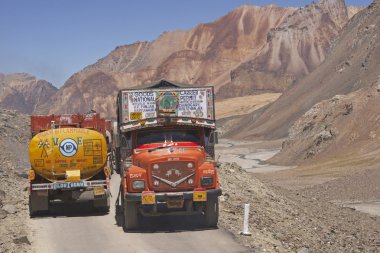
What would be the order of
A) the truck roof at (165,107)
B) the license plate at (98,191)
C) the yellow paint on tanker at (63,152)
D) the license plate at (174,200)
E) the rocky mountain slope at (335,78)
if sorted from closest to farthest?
the license plate at (174,200) → the truck roof at (165,107) → the yellow paint on tanker at (63,152) → the license plate at (98,191) → the rocky mountain slope at (335,78)

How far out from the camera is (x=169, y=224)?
57.6 ft

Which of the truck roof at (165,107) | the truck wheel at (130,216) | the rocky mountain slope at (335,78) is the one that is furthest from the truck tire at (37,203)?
the rocky mountain slope at (335,78)

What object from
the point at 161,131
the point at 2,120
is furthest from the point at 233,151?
the point at 161,131

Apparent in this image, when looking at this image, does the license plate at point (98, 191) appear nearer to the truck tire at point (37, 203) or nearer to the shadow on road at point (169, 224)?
the shadow on road at point (169, 224)

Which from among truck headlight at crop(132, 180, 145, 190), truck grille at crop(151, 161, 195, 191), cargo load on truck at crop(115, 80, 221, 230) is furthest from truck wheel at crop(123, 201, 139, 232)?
truck grille at crop(151, 161, 195, 191)

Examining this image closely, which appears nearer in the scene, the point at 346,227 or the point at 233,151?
the point at 346,227

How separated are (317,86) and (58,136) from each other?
93.1m

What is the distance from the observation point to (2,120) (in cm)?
6175

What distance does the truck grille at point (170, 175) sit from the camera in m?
16.1

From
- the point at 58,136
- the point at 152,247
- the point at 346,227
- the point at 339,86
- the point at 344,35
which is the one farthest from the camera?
the point at 344,35

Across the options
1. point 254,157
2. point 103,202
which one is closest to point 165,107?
point 103,202

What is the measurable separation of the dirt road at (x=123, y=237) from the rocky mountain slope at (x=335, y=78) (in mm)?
73250

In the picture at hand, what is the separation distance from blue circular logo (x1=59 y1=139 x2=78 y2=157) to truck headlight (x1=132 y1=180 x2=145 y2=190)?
156 inches

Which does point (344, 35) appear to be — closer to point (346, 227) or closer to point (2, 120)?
point (2, 120)
